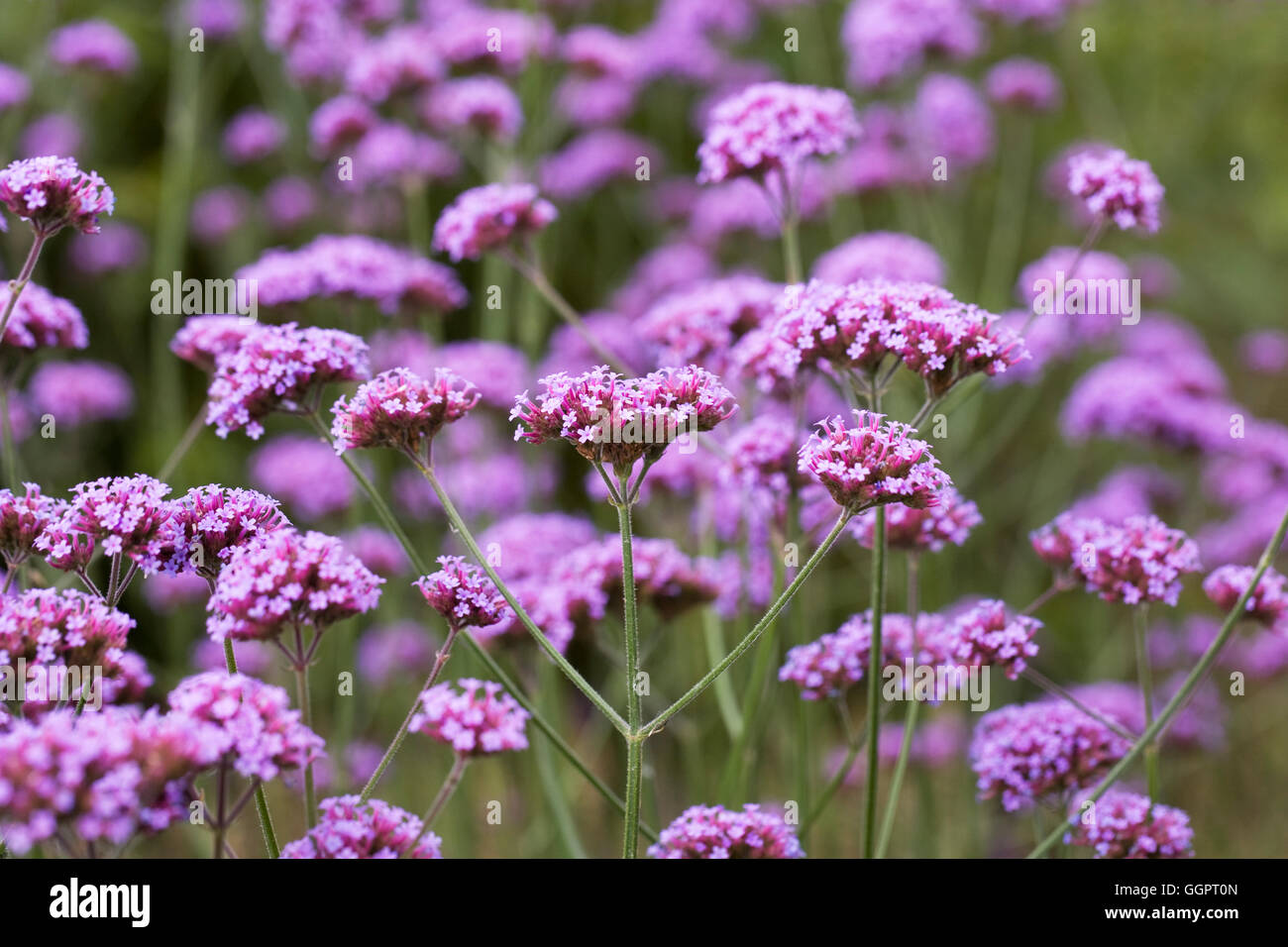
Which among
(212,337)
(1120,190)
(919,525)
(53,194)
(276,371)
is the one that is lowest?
(919,525)

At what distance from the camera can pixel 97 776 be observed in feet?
3.68

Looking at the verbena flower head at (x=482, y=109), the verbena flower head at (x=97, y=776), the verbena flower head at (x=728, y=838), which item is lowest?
the verbena flower head at (x=728, y=838)

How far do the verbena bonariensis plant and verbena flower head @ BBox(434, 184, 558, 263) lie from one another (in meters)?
0.01

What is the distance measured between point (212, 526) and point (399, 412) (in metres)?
0.31

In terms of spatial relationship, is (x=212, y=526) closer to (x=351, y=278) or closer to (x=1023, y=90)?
→ (x=351, y=278)

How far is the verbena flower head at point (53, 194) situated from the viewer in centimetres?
162

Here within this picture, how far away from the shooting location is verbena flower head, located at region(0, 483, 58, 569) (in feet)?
5.09

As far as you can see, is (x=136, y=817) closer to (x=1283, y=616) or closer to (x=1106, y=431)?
(x=1283, y=616)

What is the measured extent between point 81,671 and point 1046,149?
5448mm

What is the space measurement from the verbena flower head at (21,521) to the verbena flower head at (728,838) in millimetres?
993

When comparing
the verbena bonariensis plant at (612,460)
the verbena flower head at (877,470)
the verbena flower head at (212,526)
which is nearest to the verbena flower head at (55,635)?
the verbena bonariensis plant at (612,460)

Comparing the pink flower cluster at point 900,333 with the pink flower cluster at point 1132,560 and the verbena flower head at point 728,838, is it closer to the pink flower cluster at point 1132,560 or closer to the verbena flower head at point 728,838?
the pink flower cluster at point 1132,560


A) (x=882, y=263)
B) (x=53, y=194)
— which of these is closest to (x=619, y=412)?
(x=53, y=194)

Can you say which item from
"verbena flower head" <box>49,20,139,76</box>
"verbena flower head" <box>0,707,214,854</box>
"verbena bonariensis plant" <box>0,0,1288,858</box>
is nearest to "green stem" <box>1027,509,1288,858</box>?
"verbena bonariensis plant" <box>0,0,1288,858</box>
